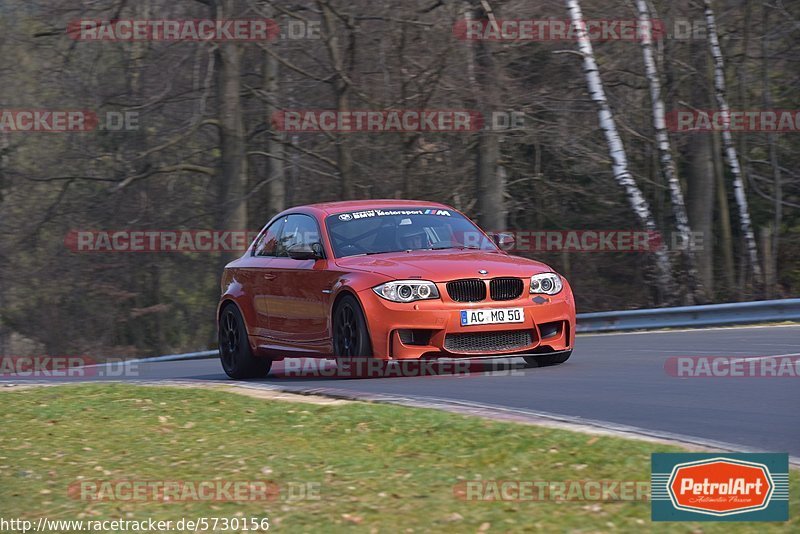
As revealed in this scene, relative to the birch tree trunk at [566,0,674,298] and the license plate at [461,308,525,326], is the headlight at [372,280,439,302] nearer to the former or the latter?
the license plate at [461,308,525,326]

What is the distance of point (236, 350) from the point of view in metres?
13.2

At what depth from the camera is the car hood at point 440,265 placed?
35.3ft

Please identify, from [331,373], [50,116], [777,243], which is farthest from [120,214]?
[331,373]

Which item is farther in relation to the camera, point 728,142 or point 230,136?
point 230,136

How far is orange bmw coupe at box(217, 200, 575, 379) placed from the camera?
10.7 m

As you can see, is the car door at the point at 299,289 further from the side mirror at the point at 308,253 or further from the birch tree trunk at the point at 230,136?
the birch tree trunk at the point at 230,136

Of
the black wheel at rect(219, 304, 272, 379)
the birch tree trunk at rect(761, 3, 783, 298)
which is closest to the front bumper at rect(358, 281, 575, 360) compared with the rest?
the black wheel at rect(219, 304, 272, 379)

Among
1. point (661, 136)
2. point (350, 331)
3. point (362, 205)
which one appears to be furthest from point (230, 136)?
point (350, 331)

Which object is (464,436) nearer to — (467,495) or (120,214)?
(467,495)

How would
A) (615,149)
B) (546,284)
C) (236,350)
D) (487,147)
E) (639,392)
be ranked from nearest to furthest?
(639,392) < (546,284) < (236,350) < (615,149) < (487,147)

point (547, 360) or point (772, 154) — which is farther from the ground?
point (772, 154)

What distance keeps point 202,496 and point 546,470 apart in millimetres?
1733

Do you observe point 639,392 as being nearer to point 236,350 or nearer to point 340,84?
point 236,350

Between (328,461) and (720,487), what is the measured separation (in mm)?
2219
